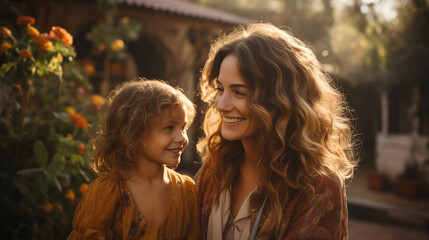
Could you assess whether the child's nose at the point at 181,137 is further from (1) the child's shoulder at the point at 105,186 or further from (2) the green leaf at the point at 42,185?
(2) the green leaf at the point at 42,185

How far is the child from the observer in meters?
1.72

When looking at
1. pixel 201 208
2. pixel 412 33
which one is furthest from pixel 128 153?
pixel 412 33

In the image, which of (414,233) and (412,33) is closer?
(414,233)

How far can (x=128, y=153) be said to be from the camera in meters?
1.81

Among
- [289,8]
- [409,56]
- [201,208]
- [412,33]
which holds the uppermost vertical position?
[289,8]

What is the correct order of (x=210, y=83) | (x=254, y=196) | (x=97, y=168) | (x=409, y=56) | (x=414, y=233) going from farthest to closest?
(x=409, y=56) < (x=414, y=233) < (x=210, y=83) < (x=97, y=168) < (x=254, y=196)

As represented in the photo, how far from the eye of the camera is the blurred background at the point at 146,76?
7.07ft

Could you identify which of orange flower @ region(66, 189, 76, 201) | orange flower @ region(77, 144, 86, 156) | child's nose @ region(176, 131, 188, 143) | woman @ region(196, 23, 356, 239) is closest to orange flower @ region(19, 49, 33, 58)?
orange flower @ region(77, 144, 86, 156)

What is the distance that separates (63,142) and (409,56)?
889 cm

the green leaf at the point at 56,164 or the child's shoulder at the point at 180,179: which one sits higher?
the green leaf at the point at 56,164

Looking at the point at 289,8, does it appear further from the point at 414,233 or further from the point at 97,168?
the point at 97,168

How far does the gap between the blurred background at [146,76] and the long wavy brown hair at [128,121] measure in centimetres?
37

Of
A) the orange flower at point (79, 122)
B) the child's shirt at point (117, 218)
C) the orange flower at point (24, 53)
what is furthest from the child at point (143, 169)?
the orange flower at point (24, 53)

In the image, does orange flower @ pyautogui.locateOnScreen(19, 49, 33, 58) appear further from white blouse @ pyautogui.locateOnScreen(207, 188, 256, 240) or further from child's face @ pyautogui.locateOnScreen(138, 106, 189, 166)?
white blouse @ pyautogui.locateOnScreen(207, 188, 256, 240)
